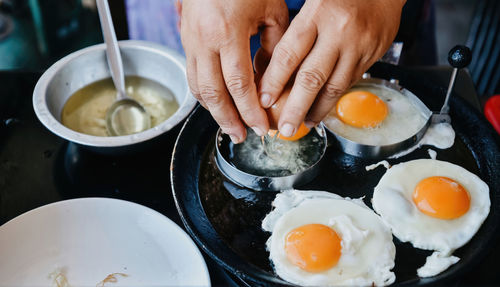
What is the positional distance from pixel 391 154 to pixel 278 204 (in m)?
0.58

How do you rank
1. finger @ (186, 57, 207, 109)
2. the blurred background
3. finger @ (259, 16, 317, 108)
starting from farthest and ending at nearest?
the blurred background < finger @ (186, 57, 207, 109) < finger @ (259, 16, 317, 108)

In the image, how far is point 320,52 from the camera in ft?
4.37

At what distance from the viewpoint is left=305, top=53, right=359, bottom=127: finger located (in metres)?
1.37

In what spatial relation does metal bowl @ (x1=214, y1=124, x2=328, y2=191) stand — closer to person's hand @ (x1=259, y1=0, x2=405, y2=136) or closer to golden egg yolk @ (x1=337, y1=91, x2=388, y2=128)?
golden egg yolk @ (x1=337, y1=91, x2=388, y2=128)

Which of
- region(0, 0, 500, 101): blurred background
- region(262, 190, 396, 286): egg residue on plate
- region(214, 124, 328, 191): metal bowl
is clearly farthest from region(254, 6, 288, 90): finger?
region(0, 0, 500, 101): blurred background

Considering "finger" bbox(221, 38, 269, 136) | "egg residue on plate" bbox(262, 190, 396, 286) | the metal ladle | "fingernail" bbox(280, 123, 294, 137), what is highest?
"finger" bbox(221, 38, 269, 136)

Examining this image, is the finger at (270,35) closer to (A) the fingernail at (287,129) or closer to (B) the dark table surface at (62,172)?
(A) the fingernail at (287,129)

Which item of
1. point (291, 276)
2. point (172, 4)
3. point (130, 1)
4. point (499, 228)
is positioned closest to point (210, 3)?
point (291, 276)

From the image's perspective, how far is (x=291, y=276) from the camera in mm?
1489

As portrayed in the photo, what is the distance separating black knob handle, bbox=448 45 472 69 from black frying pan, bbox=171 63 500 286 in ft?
1.16

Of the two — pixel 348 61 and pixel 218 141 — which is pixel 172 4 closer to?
pixel 218 141

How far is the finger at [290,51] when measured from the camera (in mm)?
1315

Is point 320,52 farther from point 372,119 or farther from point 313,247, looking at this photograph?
point 372,119

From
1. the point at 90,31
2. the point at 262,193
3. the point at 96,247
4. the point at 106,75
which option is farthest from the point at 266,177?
the point at 90,31
